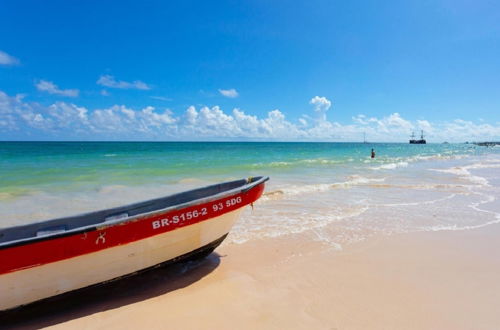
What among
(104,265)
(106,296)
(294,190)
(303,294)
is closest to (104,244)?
(104,265)

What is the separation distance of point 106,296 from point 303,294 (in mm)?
2548

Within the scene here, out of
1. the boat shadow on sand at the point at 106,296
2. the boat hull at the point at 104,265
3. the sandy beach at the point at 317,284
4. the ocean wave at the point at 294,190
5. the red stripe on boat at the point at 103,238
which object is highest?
the red stripe on boat at the point at 103,238

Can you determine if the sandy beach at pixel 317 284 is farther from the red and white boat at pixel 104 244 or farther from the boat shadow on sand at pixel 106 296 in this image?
the red and white boat at pixel 104 244

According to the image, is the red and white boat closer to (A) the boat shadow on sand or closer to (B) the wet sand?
(A) the boat shadow on sand

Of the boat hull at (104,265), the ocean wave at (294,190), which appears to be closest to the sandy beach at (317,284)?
the boat hull at (104,265)

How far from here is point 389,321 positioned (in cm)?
318

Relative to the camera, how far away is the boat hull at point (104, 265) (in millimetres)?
3271

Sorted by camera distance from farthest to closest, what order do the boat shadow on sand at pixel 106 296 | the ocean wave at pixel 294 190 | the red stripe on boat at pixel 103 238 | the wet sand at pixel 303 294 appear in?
the ocean wave at pixel 294 190
the boat shadow on sand at pixel 106 296
the wet sand at pixel 303 294
the red stripe on boat at pixel 103 238

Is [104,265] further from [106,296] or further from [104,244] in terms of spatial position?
[106,296]

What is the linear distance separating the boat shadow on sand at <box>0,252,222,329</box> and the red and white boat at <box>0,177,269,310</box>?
0.20 meters

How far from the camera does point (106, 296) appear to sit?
12.9 ft

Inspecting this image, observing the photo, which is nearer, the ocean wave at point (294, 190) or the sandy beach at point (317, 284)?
the sandy beach at point (317, 284)

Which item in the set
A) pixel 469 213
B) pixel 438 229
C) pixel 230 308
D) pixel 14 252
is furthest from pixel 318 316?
pixel 469 213

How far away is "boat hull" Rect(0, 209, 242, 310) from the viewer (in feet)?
10.7
